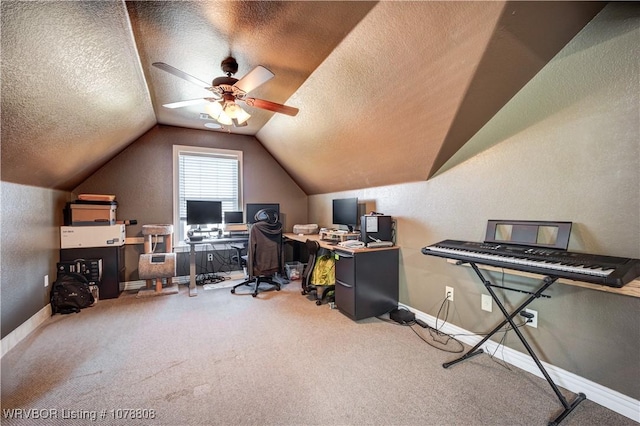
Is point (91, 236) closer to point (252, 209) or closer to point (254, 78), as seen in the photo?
point (252, 209)

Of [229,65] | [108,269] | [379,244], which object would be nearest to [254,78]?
[229,65]

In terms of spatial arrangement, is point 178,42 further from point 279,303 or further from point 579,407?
point 579,407

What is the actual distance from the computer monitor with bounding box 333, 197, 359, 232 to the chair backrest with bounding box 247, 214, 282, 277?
2.93 ft

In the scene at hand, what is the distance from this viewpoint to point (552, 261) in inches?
55.5

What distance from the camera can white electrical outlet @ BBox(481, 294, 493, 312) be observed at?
211cm

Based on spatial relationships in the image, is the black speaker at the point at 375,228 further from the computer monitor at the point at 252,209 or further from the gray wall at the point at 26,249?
the gray wall at the point at 26,249

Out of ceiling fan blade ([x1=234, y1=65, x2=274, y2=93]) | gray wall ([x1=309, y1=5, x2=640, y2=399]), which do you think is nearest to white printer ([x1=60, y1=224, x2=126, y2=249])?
ceiling fan blade ([x1=234, y1=65, x2=274, y2=93])

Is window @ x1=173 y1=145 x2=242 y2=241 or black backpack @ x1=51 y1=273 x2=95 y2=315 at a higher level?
window @ x1=173 y1=145 x2=242 y2=241

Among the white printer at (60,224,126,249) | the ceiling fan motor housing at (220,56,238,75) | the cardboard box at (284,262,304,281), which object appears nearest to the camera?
the ceiling fan motor housing at (220,56,238,75)

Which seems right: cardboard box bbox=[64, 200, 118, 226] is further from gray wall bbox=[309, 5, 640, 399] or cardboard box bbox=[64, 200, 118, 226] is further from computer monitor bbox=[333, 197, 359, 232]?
gray wall bbox=[309, 5, 640, 399]

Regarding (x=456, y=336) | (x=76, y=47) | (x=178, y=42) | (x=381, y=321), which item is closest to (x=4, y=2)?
(x=76, y=47)

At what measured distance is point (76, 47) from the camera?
1.63 meters

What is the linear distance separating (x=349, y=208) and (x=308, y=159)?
3.49 feet

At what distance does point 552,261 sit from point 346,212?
7.97 feet
